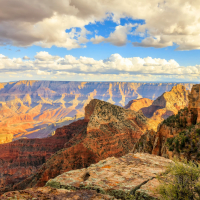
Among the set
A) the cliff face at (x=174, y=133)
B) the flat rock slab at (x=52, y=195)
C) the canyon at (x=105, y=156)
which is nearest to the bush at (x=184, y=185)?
the canyon at (x=105, y=156)

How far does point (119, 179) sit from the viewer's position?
1502 cm

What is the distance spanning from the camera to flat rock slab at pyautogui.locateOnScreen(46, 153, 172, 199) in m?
12.8

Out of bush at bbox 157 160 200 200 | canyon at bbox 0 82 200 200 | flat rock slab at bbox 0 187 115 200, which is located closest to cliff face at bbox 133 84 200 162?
canyon at bbox 0 82 200 200

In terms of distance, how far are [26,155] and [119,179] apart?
10350 cm

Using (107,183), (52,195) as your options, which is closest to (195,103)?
(107,183)

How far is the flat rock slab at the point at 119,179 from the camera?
12.8 metres

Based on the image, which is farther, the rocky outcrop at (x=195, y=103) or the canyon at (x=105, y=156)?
the rocky outcrop at (x=195, y=103)

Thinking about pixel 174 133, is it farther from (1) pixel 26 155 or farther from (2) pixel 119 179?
Answer: (1) pixel 26 155

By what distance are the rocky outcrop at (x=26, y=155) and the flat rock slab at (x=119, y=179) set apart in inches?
3347

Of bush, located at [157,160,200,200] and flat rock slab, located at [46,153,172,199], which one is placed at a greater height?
bush, located at [157,160,200,200]

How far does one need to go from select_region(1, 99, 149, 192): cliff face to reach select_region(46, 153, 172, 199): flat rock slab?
41.2 metres

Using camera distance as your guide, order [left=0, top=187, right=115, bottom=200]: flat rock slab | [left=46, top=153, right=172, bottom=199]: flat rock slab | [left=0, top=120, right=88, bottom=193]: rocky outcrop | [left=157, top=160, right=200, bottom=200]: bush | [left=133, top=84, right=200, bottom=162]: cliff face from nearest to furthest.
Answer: [left=157, top=160, right=200, bottom=200]: bush
[left=0, top=187, right=115, bottom=200]: flat rock slab
[left=46, top=153, right=172, bottom=199]: flat rock slab
[left=133, top=84, right=200, bottom=162]: cliff face
[left=0, top=120, right=88, bottom=193]: rocky outcrop

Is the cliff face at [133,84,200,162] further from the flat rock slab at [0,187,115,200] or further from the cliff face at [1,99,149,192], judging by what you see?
the cliff face at [1,99,149,192]

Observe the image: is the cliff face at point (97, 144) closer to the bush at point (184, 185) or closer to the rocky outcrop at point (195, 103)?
the rocky outcrop at point (195, 103)
